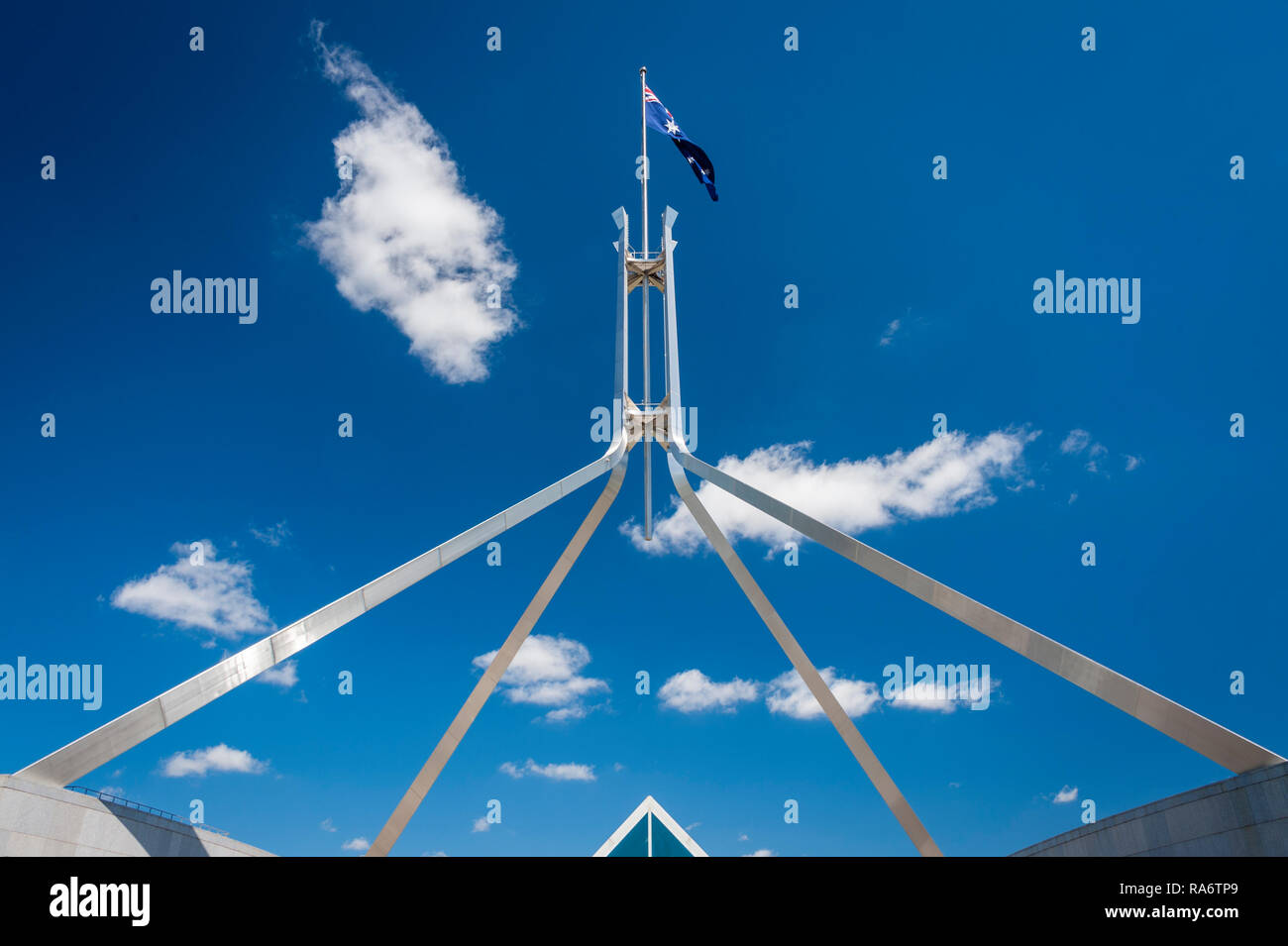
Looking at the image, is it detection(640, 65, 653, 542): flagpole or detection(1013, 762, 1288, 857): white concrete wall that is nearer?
detection(1013, 762, 1288, 857): white concrete wall

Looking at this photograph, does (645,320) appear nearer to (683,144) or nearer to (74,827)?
(683,144)

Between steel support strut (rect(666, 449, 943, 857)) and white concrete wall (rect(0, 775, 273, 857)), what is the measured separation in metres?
13.8

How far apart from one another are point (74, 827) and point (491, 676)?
11166 millimetres

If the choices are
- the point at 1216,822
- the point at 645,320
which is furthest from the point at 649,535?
the point at 1216,822

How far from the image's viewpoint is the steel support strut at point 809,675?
58.1ft

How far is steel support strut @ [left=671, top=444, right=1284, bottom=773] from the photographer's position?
28.2ft

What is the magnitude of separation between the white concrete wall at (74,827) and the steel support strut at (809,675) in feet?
45.3

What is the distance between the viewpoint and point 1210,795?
327 inches

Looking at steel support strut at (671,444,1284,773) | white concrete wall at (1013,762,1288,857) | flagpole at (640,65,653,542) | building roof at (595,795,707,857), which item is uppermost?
flagpole at (640,65,653,542)

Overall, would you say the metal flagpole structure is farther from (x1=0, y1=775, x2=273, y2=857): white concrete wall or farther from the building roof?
the building roof

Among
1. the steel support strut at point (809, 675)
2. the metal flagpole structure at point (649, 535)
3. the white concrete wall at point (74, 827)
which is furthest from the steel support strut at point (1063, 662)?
the white concrete wall at point (74, 827)

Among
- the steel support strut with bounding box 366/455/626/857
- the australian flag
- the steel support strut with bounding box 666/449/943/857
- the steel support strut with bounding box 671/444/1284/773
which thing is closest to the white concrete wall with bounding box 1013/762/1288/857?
the steel support strut with bounding box 671/444/1284/773
